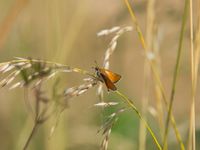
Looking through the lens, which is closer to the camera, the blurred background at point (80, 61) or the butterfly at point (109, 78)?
the butterfly at point (109, 78)

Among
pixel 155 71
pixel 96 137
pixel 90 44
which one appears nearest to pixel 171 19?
pixel 96 137

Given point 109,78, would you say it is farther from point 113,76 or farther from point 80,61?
point 80,61

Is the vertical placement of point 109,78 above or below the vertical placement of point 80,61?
below

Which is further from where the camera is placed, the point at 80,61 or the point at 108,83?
the point at 80,61

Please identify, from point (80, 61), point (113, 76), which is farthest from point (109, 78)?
point (80, 61)

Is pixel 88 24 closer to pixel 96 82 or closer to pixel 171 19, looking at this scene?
pixel 171 19

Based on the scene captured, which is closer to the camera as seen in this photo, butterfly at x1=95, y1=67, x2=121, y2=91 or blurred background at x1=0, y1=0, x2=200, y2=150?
butterfly at x1=95, y1=67, x2=121, y2=91

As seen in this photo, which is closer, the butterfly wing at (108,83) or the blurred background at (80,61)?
the butterfly wing at (108,83)

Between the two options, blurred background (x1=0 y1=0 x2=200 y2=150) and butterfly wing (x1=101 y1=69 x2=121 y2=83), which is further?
blurred background (x1=0 y1=0 x2=200 y2=150)

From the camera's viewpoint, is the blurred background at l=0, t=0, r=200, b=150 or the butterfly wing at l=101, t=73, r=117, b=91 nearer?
the butterfly wing at l=101, t=73, r=117, b=91
